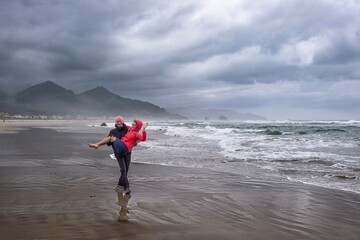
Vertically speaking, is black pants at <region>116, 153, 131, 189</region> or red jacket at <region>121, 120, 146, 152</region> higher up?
red jacket at <region>121, 120, 146, 152</region>

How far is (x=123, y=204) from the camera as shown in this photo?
6.18 meters

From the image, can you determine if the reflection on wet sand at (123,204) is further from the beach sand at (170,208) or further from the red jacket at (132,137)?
the red jacket at (132,137)

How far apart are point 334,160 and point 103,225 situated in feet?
35.8

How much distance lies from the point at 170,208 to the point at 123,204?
37.7 inches

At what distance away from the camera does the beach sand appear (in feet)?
15.3

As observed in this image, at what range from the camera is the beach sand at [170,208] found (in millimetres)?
4676

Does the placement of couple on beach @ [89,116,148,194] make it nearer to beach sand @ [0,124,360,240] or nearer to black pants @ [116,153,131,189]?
black pants @ [116,153,131,189]

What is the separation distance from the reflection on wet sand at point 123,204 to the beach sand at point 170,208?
1.6 inches

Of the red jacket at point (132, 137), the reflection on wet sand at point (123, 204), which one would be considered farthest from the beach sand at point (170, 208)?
the red jacket at point (132, 137)

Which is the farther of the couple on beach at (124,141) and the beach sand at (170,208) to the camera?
the couple on beach at (124,141)

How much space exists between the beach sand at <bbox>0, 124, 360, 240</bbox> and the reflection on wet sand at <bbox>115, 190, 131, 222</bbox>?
0.13 feet

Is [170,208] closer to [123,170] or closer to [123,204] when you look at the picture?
[123,204]

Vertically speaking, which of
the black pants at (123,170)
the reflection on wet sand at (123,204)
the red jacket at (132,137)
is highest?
the red jacket at (132,137)

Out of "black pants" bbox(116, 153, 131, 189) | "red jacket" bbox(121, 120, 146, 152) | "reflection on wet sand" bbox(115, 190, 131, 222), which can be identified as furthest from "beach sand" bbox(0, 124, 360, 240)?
"red jacket" bbox(121, 120, 146, 152)
